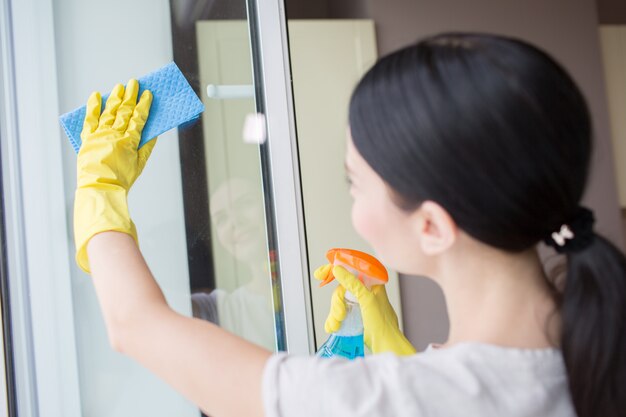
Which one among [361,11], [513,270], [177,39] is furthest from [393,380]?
[361,11]

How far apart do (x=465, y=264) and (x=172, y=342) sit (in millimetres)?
285

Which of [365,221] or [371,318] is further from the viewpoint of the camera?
[371,318]

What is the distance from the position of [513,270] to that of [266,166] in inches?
16.0

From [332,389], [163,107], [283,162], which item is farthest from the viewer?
[283,162]

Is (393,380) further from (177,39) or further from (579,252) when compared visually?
(177,39)

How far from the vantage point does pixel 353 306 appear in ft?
3.08

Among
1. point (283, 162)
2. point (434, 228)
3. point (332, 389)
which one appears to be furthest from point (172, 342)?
point (283, 162)

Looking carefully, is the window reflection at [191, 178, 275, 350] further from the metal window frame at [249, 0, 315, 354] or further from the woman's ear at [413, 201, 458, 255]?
the woman's ear at [413, 201, 458, 255]

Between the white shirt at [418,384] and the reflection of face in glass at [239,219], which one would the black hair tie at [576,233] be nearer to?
the white shirt at [418,384]

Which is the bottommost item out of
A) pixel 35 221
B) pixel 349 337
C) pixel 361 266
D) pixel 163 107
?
pixel 349 337

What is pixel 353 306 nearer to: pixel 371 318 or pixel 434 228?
pixel 371 318

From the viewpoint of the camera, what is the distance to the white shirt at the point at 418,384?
510 millimetres

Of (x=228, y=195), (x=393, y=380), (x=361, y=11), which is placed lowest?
(x=393, y=380)

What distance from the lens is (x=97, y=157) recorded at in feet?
2.29
